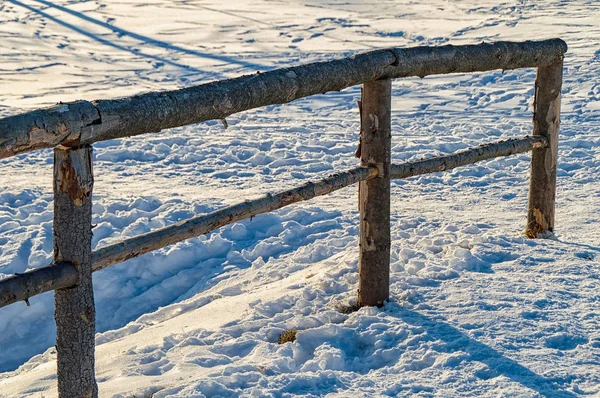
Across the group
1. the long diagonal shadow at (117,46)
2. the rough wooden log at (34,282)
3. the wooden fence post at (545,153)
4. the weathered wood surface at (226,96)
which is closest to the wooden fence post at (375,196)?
the weathered wood surface at (226,96)

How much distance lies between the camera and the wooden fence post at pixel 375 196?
388 centimetres

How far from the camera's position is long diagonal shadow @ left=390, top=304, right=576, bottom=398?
3314 mm

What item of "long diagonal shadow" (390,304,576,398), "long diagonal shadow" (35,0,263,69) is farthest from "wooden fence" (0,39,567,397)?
Answer: "long diagonal shadow" (35,0,263,69)

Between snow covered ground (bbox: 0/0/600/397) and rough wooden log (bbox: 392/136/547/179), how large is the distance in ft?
1.79

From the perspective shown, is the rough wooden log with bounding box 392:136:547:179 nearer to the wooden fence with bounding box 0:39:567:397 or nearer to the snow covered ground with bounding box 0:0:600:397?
the wooden fence with bounding box 0:39:567:397

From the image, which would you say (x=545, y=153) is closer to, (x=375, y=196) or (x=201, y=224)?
(x=375, y=196)

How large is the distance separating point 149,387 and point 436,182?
491 cm

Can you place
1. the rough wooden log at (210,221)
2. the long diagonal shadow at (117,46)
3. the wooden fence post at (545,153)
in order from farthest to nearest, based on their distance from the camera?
the long diagonal shadow at (117,46)
the wooden fence post at (545,153)
the rough wooden log at (210,221)

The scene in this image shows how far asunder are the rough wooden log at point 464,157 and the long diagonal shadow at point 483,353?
70 cm

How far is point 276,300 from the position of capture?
4.37 metres

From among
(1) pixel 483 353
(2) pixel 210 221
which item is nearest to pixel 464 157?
(1) pixel 483 353

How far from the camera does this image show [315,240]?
6.31 metres

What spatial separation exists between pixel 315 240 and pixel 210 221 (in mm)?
2874

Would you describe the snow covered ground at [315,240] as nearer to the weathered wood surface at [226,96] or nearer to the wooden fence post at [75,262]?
the wooden fence post at [75,262]
